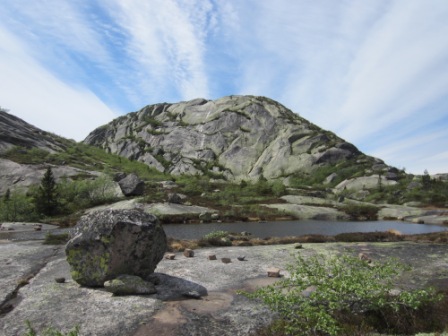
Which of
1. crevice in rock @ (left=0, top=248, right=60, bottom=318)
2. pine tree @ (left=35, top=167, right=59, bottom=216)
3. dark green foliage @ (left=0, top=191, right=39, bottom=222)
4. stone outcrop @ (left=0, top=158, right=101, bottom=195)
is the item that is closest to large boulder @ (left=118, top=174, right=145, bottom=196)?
pine tree @ (left=35, top=167, right=59, bottom=216)

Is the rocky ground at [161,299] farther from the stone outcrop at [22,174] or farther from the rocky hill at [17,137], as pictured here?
the rocky hill at [17,137]

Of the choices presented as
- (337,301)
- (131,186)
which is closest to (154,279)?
(337,301)

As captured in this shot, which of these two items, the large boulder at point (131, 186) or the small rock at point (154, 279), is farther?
the large boulder at point (131, 186)

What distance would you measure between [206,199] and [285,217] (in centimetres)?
2703

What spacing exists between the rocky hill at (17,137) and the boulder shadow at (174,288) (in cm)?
14823

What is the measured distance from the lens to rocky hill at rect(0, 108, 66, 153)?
492ft

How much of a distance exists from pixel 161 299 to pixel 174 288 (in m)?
1.48

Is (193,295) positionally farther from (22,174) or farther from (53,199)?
(22,174)

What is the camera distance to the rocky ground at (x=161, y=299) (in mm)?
11242

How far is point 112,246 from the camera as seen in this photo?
1484 centimetres

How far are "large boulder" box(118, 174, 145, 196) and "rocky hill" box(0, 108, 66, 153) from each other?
75.7 metres

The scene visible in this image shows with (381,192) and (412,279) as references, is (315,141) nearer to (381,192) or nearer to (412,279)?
(381,192)

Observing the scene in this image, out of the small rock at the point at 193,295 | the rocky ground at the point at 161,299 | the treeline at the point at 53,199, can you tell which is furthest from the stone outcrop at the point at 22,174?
the small rock at the point at 193,295

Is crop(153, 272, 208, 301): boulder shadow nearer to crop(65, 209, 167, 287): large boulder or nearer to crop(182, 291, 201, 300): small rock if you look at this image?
crop(182, 291, 201, 300): small rock
